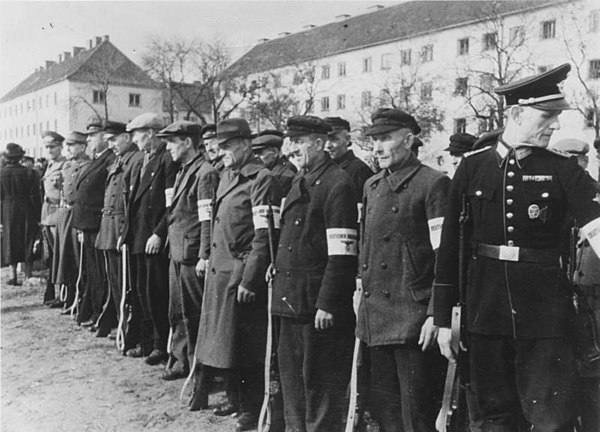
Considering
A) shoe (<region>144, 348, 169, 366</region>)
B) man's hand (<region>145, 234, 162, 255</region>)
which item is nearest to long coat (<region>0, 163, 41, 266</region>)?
shoe (<region>144, 348, 169, 366</region>)

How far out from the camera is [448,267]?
11.3 ft

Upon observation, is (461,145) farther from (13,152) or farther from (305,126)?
(13,152)

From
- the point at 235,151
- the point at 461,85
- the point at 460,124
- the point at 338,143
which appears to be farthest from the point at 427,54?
the point at 235,151

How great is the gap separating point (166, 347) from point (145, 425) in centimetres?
166

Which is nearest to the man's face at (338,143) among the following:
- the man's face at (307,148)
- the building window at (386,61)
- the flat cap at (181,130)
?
the flat cap at (181,130)

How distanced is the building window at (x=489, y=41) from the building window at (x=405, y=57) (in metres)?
8.92

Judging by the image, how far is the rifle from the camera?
3398 mm

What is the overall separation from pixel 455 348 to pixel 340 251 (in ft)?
3.37

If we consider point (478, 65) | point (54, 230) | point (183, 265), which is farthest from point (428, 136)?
point (183, 265)

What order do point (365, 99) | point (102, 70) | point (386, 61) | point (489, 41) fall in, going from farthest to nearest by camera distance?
point (365, 99) → point (102, 70) → point (386, 61) → point (489, 41)

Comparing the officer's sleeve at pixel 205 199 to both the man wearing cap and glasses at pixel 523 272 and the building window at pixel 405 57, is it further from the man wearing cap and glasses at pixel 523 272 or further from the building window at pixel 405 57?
the building window at pixel 405 57

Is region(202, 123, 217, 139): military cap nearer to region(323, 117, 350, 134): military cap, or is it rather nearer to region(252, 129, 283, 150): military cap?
region(252, 129, 283, 150): military cap

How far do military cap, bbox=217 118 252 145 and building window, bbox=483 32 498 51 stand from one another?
28721 mm

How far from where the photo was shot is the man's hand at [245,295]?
4.88 meters
